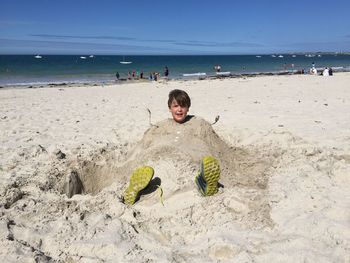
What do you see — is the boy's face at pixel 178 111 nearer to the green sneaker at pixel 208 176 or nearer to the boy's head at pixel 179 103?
the boy's head at pixel 179 103

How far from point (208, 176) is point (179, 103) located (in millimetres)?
1338

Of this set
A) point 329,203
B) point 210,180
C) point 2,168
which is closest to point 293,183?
point 329,203

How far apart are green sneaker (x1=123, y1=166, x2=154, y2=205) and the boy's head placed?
114 cm

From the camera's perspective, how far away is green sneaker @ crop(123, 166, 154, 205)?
3512 millimetres

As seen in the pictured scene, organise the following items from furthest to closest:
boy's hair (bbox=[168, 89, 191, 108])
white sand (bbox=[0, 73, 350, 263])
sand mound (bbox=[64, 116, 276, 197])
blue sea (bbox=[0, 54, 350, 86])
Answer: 1. blue sea (bbox=[0, 54, 350, 86])
2. boy's hair (bbox=[168, 89, 191, 108])
3. sand mound (bbox=[64, 116, 276, 197])
4. white sand (bbox=[0, 73, 350, 263])

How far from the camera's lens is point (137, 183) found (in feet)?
11.7

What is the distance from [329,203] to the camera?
345cm

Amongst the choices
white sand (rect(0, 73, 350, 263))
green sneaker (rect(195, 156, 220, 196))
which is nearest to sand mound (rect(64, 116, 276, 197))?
white sand (rect(0, 73, 350, 263))

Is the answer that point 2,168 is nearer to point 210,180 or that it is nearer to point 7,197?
point 7,197

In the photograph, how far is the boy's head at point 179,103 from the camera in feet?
14.4

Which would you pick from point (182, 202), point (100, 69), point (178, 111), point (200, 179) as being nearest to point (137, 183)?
point (182, 202)

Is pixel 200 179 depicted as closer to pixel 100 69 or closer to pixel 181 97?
pixel 181 97

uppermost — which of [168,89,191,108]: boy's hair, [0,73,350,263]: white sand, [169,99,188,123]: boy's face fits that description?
[168,89,191,108]: boy's hair

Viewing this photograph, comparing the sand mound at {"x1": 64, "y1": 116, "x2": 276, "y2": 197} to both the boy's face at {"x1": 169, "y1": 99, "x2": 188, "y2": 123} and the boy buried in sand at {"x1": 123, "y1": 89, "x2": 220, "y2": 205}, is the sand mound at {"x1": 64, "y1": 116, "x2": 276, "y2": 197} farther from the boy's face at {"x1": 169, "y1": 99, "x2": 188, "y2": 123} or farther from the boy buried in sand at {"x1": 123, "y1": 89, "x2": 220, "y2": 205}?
the boy buried in sand at {"x1": 123, "y1": 89, "x2": 220, "y2": 205}
